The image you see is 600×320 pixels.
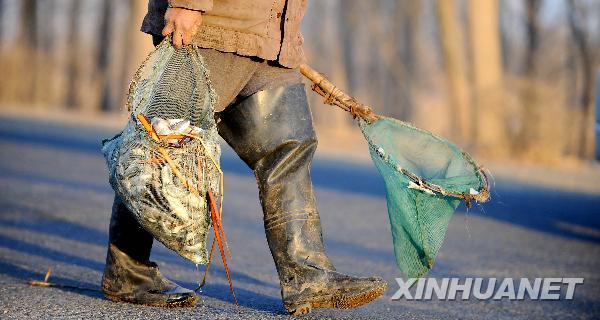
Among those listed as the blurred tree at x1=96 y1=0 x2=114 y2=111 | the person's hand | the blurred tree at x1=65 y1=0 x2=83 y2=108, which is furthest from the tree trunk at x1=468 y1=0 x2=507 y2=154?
the blurred tree at x1=65 y1=0 x2=83 y2=108

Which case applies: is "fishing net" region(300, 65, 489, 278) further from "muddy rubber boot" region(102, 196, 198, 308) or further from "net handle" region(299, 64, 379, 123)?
"muddy rubber boot" region(102, 196, 198, 308)

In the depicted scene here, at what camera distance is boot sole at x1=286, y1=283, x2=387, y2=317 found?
409cm

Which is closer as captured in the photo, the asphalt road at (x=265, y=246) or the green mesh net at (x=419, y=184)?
the green mesh net at (x=419, y=184)

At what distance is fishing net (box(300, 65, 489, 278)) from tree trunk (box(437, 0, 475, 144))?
18.3 meters

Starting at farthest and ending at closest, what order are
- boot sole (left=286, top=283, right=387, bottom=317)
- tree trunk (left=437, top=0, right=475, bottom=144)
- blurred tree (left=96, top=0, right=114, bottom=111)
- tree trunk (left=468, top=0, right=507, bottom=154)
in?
blurred tree (left=96, top=0, right=114, bottom=111) → tree trunk (left=437, top=0, right=475, bottom=144) → tree trunk (left=468, top=0, right=507, bottom=154) → boot sole (left=286, top=283, right=387, bottom=317)

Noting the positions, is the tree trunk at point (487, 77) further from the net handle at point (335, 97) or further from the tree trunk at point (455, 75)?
the net handle at point (335, 97)

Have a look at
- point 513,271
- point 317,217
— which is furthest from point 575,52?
point 317,217

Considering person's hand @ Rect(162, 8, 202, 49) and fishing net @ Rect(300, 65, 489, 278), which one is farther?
fishing net @ Rect(300, 65, 489, 278)

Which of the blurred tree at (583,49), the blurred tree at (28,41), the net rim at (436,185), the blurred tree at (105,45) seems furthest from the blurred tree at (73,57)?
the net rim at (436,185)

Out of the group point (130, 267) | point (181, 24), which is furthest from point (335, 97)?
point (130, 267)

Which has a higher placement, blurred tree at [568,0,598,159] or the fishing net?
blurred tree at [568,0,598,159]

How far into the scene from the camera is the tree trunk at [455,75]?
79.5 feet

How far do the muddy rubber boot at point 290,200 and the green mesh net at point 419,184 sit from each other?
1.17 ft

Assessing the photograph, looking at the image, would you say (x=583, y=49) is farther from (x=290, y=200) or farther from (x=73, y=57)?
(x=290, y=200)
